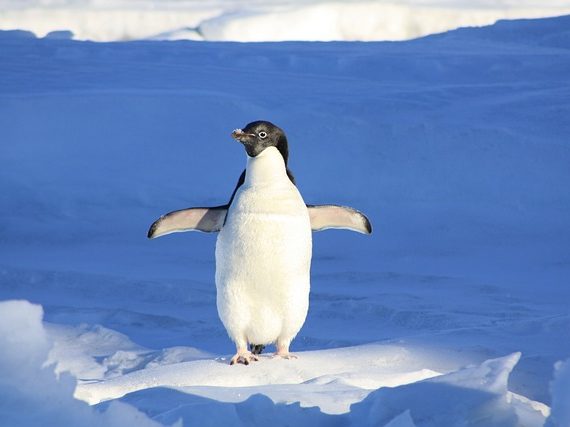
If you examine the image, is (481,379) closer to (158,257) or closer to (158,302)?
(158,302)

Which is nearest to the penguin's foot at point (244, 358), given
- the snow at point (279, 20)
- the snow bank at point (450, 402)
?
the snow bank at point (450, 402)

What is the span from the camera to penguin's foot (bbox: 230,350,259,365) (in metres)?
3.50

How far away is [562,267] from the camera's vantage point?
5.96 metres

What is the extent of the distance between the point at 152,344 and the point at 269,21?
8.90m

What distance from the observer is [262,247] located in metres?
3.48

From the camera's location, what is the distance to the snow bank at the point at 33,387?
2137 mm

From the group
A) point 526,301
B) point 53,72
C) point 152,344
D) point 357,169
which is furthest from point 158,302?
point 53,72

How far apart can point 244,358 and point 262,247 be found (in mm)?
329

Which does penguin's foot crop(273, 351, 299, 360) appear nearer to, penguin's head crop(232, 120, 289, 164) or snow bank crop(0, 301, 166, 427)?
penguin's head crop(232, 120, 289, 164)

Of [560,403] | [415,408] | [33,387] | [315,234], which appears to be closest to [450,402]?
[415,408]

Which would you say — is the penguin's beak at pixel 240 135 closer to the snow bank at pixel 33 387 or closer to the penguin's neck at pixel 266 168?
the penguin's neck at pixel 266 168

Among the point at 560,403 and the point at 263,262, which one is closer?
the point at 560,403

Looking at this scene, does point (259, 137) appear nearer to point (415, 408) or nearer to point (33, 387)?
point (415, 408)

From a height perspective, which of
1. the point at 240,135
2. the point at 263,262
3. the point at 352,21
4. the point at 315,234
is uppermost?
the point at 352,21
